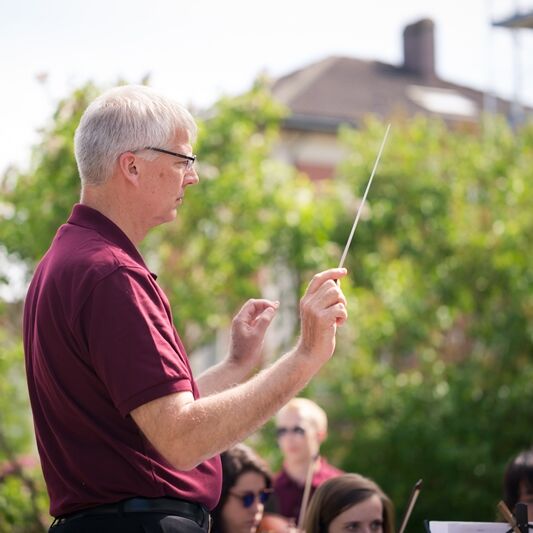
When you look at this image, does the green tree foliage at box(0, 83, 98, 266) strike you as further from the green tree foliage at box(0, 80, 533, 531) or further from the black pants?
the black pants

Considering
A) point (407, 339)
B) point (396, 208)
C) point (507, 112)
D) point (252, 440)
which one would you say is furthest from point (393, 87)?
point (252, 440)

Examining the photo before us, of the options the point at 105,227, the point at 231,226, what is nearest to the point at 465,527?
the point at 105,227

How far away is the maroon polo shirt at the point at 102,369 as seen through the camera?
2.67 m

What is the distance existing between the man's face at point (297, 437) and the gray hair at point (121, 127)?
462cm

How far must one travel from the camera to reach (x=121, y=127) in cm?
292

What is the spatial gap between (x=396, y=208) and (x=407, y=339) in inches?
95.7

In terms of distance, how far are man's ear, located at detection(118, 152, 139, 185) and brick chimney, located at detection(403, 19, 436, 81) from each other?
3130cm

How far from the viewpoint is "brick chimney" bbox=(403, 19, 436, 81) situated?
110 feet

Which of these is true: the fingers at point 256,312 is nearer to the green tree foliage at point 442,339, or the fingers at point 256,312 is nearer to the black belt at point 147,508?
the black belt at point 147,508

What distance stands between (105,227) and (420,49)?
31.6m

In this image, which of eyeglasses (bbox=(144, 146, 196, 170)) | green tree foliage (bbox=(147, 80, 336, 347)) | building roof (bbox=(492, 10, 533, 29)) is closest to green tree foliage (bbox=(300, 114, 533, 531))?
green tree foliage (bbox=(147, 80, 336, 347))

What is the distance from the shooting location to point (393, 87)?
31.6m

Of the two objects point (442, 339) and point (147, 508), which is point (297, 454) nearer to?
point (147, 508)

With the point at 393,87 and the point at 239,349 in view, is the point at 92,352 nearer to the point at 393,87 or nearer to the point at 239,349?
the point at 239,349
